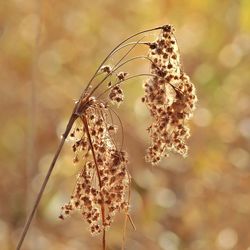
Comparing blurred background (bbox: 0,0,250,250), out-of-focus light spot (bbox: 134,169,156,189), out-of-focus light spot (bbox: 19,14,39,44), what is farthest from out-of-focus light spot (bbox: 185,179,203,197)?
out-of-focus light spot (bbox: 19,14,39,44)

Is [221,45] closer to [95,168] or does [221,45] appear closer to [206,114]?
[206,114]

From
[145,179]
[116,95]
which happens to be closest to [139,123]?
[145,179]

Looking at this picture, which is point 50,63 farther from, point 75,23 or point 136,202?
point 136,202

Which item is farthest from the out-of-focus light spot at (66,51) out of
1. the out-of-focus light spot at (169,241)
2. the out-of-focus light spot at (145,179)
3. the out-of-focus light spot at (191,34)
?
the out-of-focus light spot at (169,241)

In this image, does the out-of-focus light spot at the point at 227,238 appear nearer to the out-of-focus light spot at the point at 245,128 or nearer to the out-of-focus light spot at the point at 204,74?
the out-of-focus light spot at the point at 245,128

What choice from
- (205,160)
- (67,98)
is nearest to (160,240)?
(205,160)

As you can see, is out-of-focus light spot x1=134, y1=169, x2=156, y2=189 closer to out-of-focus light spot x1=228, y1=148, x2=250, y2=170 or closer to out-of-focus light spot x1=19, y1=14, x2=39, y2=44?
out-of-focus light spot x1=228, y1=148, x2=250, y2=170
